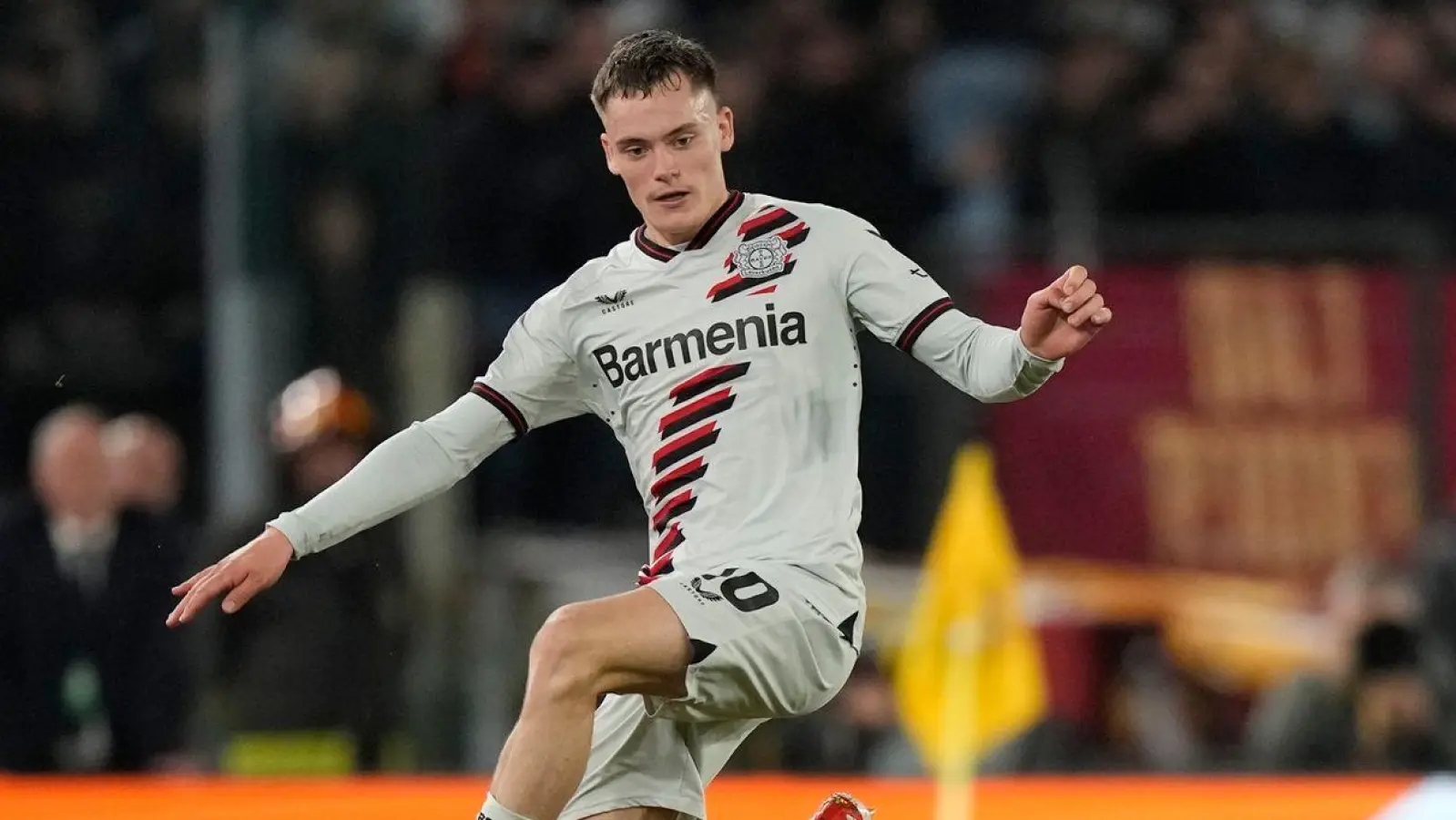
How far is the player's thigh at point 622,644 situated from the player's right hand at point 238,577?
2.00 ft

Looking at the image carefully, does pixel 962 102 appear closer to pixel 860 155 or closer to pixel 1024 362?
pixel 860 155

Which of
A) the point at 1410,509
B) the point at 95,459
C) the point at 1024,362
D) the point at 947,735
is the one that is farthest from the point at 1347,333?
the point at 1024,362

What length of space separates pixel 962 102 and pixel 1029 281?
1.65 metres

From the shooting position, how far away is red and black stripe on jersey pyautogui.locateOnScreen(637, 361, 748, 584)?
487 centimetres

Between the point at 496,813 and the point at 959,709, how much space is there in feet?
13.5

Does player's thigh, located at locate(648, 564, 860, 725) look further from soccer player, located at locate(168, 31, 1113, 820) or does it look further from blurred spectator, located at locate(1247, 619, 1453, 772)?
blurred spectator, located at locate(1247, 619, 1453, 772)

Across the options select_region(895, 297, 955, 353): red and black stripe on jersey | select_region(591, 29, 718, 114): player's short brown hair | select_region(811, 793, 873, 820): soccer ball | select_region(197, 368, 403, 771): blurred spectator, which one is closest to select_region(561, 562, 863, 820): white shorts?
select_region(811, 793, 873, 820): soccer ball

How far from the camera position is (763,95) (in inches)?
441

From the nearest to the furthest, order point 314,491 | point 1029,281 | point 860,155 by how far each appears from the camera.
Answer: point 314,491 < point 1029,281 < point 860,155

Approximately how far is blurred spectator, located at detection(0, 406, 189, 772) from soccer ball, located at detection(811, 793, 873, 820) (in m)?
3.70

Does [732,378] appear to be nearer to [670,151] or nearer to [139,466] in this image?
[670,151]

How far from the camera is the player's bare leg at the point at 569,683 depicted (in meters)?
4.47

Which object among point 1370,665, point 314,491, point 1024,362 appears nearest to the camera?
point 1024,362

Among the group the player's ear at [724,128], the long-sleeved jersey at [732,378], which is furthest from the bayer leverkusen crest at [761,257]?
the player's ear at [724,128]
